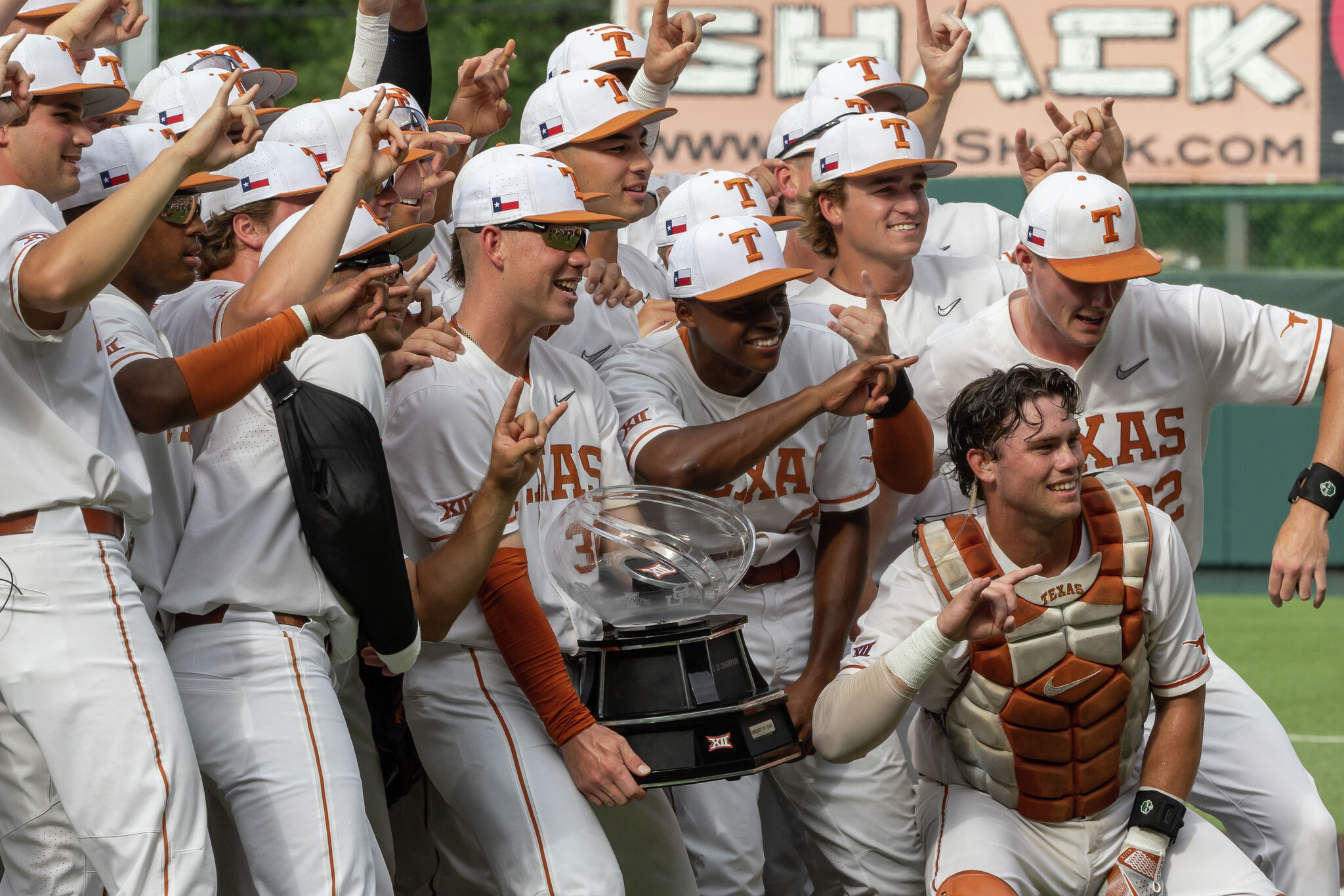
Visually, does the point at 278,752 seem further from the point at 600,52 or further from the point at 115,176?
the point at 600,52

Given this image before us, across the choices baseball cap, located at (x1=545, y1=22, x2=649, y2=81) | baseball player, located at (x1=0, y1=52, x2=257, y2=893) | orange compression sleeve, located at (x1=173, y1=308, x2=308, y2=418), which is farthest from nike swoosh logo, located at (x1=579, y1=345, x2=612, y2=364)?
baseball player, located at (x1=0, y1=52, x2=257, y2=893)

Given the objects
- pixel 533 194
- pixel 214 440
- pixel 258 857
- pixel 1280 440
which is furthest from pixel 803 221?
pixel 1280 440

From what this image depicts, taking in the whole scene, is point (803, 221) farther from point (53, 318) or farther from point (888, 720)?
point (53, 318)

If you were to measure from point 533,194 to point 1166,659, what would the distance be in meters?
2.02

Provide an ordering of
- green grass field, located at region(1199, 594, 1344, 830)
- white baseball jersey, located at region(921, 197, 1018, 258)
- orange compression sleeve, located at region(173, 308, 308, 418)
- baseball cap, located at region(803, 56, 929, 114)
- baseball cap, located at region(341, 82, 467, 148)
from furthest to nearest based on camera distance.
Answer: green grass field, located at region(1199, 594, 1344, 830) < white baseball jersey, located at region(921, 197, 1018, 258) < baseball cap, located at region(803, 56, 929, 114) < baseball cap, located at region(341, 82, 467, 148) < orange compression sleeve, located at region(173, 308, 308, 418)

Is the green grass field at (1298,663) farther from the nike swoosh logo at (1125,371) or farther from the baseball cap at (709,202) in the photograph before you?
the baseball cap at (709,202)

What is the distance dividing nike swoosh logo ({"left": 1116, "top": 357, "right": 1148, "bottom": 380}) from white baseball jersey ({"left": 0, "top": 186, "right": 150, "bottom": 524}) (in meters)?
2.90

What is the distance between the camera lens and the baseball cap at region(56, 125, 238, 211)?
3727 mm

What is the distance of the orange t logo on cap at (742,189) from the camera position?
197 inches

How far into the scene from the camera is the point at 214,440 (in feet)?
11.6

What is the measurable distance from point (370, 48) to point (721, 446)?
271cm

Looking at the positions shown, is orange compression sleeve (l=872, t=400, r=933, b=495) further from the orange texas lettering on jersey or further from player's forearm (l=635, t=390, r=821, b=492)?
the orange texas lettering on jersey

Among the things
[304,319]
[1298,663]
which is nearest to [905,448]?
[304,319]

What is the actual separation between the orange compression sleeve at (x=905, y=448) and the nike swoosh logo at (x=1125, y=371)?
0.66 meters
